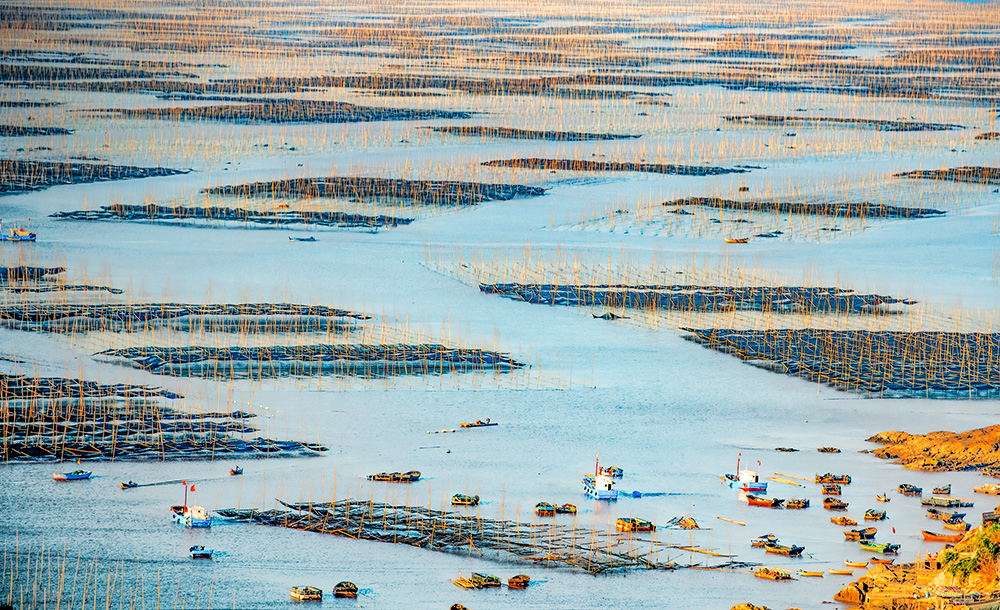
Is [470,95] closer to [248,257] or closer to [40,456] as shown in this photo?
[248,257]

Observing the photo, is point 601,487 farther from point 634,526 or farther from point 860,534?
point 860,534

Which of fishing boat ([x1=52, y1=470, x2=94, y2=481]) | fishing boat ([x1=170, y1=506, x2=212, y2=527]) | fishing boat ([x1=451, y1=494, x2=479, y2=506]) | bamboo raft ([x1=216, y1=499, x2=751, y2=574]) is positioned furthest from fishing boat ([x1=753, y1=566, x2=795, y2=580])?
fishing boat ([x1=52, y1=470, x2=94, y2=481])

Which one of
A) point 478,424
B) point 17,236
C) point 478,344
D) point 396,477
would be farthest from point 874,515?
point 17,236

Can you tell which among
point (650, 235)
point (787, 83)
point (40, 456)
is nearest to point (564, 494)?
point (40, 456)

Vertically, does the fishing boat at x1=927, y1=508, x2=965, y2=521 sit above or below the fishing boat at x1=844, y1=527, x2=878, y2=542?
above

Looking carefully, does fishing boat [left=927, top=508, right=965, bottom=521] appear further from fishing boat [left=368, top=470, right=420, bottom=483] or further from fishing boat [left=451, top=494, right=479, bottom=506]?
fishing boat [left=368, top=470, right=420, bottom=483]

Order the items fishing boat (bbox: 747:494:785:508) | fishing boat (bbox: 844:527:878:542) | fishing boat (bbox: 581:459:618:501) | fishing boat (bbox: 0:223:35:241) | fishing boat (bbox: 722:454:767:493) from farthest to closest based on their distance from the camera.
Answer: fishing boat (bbox: 0:223:35:241) → fishing boat (bbox: 722:454:767:493) → fishing boat (bbox: 581:459:618:501) → fishing boat (bbox: 747:494:785:508) → fishing boat (bbox: 844:527:878:542)

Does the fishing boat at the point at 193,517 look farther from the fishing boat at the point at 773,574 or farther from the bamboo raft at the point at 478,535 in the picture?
the fishing boat at the point at 773,574
